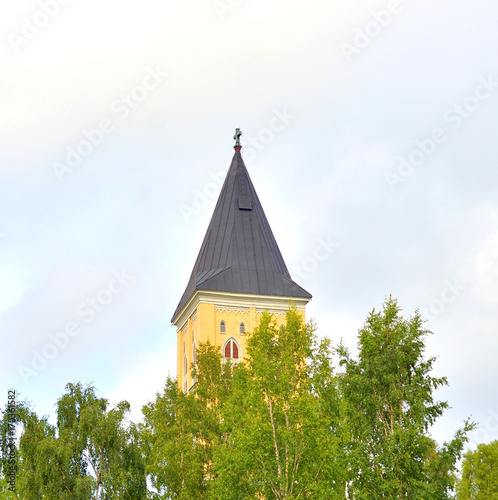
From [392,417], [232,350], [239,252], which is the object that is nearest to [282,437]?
[392,417]

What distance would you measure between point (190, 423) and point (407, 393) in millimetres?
11624

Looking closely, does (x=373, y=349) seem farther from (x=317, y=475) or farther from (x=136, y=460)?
(x=136, y=460)

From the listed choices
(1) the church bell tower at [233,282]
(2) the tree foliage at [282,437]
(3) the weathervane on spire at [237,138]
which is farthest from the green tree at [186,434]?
Result: (3) the weathervane on spire at [237,138]

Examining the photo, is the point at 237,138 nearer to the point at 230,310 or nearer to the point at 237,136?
the point at 237,136

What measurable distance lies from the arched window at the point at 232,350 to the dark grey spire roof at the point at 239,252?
3128mm

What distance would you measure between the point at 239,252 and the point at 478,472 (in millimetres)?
19500

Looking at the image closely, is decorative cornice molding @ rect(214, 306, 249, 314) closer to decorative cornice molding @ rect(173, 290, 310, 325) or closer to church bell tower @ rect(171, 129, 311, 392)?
church bell tower @ rect(171, 129, 311, 392)

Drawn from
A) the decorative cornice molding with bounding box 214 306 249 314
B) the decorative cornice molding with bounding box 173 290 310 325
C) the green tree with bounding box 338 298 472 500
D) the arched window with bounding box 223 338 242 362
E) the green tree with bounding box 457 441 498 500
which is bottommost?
the green tree with bounding box 338 298 472 500

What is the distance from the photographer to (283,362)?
105ft

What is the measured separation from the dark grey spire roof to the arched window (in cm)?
313

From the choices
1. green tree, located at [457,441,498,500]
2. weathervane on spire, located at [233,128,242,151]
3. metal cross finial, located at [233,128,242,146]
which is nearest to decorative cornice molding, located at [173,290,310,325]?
weathervane on spire, located at [233,128,242,151]

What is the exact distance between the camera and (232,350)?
5484 cm

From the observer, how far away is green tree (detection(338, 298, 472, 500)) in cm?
2675

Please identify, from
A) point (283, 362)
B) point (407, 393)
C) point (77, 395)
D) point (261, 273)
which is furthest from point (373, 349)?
point (261, 273)
